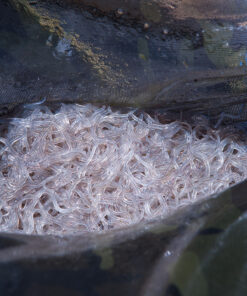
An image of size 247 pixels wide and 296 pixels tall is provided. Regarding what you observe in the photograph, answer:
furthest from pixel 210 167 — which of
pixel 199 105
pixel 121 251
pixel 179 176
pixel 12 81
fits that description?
pixel 12 81

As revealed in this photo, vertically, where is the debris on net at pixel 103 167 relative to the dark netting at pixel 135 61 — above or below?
below

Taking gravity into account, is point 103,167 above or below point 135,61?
below

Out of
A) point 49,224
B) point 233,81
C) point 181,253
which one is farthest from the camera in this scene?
point 233,81

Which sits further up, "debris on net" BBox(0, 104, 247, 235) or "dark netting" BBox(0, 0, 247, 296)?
"dark netting" BBox(0, 0, 247, 296)

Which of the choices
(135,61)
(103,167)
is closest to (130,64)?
(135,61)

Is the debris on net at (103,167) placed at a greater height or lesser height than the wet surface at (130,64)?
lesser

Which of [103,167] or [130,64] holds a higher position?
[130,64]

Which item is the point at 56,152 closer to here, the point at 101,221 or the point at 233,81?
the point at 101,221

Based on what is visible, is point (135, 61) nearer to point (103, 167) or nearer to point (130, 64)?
point (130, 64)
